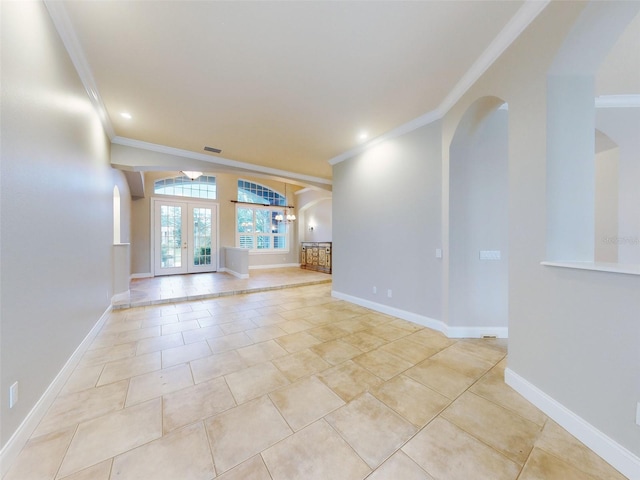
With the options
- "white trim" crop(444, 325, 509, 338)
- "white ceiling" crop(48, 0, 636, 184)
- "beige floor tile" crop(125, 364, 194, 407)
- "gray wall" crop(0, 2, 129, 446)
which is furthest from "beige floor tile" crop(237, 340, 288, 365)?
"white ceiling" crop(48, 0, 636, 184)

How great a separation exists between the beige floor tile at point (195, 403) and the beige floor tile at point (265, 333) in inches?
33.9

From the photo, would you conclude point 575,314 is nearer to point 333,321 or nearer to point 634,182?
point 333,321

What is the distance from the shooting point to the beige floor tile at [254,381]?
5.88 feet

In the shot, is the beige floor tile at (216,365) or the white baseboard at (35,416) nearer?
the white baseboard at (35,416)

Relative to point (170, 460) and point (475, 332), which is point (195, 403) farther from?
point (475, 332)

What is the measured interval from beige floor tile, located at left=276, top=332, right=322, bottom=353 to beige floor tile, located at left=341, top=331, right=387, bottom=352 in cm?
37

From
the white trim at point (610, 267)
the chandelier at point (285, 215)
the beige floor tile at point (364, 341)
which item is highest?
the chandelier at point (285, 215)

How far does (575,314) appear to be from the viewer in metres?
1.46

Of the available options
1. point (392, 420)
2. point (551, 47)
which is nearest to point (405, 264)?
point (392, 420)

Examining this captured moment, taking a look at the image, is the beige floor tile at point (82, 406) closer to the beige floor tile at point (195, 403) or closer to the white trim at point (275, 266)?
the beige floor tile at point (195, 403)

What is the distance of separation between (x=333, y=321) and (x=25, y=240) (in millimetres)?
3037

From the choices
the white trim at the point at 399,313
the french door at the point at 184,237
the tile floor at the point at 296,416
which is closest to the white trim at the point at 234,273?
the french door at the point at 184,237

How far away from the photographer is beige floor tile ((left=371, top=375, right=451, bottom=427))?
158 centimetres

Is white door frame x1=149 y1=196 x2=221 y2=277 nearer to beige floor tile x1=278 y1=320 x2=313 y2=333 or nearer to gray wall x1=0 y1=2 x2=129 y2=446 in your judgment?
gray wall x1=0 y1=2 x2=129 y2=446
